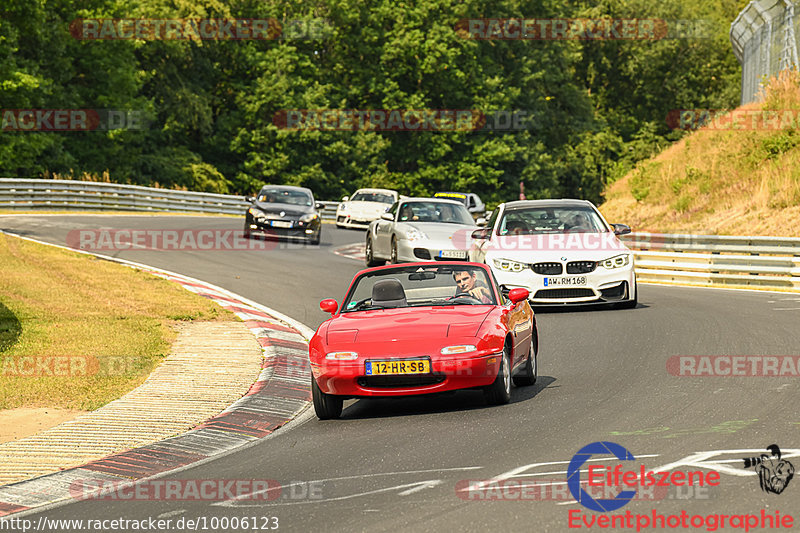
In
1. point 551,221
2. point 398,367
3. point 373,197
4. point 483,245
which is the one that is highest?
point 373,197

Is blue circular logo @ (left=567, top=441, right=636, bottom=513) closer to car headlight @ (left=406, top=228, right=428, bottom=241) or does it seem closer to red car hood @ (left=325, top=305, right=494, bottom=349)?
red car hood @ (left=325, top=305, right=494, bottom=349)

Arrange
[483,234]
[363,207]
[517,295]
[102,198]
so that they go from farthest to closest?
[102,198], [363,207], [483,234], [517,295]

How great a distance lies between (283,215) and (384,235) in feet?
24.8

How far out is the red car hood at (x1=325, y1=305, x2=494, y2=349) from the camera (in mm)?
9703

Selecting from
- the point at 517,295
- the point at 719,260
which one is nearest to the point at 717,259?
the point at 719,260

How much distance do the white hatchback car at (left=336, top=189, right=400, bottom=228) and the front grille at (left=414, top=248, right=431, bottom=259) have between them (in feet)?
58.7

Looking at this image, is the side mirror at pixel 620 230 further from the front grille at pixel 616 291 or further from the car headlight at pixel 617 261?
the front grille at pixel 616 291

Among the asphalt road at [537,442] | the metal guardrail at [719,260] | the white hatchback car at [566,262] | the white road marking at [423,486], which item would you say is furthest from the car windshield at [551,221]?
the white road marking at [423,486]

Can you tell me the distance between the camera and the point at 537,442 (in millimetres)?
8109

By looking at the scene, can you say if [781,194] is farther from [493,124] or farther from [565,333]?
[493,124]

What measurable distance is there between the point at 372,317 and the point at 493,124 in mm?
58228

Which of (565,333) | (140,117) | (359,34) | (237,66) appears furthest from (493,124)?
(565,333)

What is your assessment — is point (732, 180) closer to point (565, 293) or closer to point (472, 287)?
point (565, 293)

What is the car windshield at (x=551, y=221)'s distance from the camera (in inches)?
699
